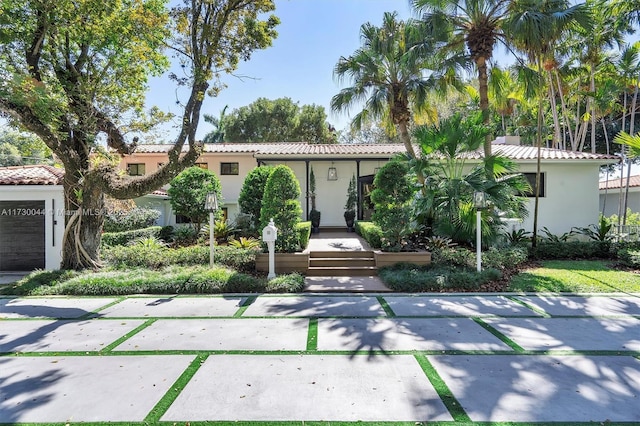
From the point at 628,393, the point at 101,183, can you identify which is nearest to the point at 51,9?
the point at 101,183

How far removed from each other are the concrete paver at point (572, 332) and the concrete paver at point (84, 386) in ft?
14.7

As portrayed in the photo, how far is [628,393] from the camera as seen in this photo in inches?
126

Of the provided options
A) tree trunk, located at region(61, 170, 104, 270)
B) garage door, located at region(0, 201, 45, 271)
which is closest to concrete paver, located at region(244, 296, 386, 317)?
tree trunk, located at region(61, 170, 104, 270)

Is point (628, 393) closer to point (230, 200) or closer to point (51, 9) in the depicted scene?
point (51, 9)

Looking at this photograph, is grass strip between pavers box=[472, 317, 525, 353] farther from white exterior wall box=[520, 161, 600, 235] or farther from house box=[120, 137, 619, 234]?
white exterior wall box=[520, 161, 600, 235]

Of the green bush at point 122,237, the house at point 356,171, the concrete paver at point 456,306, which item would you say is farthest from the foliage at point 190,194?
the concrete paver at point 456,306

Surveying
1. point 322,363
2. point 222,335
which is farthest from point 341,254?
point 322,363

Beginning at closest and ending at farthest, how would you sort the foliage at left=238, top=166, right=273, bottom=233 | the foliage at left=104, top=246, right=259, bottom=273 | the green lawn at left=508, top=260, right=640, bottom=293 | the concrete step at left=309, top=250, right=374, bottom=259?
the green lawn at left=508, top=260, right=640, bottom=293, the foliage at left=104, top=246, right=259, bottom=273, the concrete step at left=309, top=250, right=374, bottom=259, the foliage at left=238, top=166, right=273, bottom=233

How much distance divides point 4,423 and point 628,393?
5635 mm

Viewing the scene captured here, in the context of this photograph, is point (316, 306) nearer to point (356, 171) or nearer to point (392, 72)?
point (392, 72)

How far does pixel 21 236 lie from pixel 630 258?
18.4 m

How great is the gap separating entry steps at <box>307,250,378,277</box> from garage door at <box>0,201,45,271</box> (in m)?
8.62

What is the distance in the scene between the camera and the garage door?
33.9ft

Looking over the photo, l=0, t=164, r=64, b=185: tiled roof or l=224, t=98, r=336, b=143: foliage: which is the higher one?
l=224, t=98, r=336, b=143: foliage
